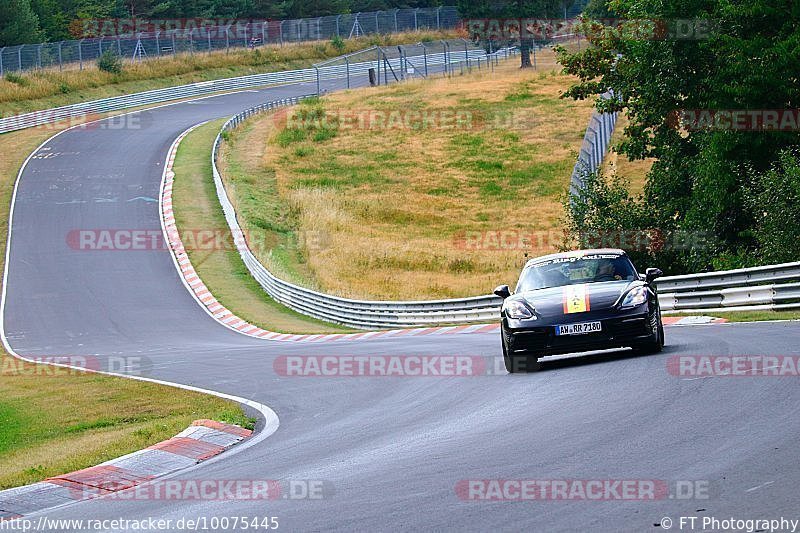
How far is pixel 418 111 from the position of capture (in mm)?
65500

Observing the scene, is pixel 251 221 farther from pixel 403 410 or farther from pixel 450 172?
pixel 403 410

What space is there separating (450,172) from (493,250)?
50.1ft

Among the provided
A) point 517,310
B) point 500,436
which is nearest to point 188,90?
point 517,310

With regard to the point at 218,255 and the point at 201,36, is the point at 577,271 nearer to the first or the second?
the point at 218,255

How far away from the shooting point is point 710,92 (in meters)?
26.8

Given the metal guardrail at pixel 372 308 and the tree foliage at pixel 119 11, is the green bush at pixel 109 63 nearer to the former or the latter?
the tree foliage at pixel 119 11

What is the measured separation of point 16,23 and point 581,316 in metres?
75.2

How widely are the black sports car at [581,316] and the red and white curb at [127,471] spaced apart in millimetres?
3601

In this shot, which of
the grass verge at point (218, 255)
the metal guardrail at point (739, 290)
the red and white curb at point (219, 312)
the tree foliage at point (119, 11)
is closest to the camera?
the metal guardrail at point (739, 290)

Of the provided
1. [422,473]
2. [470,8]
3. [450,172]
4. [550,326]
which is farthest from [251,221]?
[470,8]

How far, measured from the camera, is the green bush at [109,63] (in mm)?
73750

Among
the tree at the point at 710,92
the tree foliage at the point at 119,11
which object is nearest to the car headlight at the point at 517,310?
the tree at the point at 710,92

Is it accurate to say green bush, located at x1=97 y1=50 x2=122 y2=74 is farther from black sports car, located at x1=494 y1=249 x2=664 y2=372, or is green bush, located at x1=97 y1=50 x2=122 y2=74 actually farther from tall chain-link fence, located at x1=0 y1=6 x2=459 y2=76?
black sports car, located at x1=494 y1=249 x2=664 y2=372

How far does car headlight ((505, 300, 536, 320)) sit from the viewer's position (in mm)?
13680
